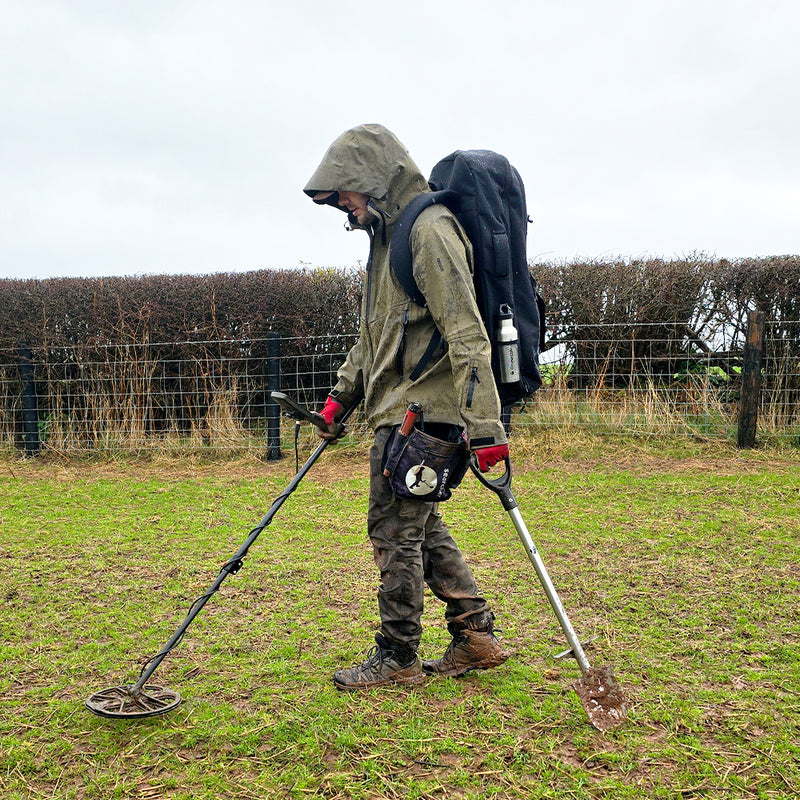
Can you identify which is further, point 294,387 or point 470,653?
point 294,387

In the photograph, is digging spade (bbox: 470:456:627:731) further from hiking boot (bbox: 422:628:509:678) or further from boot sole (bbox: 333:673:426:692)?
boot sole (bbox: 333:673:426:692)

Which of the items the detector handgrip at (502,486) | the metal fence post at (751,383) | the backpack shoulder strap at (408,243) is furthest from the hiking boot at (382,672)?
the metal fence post at (751,383)

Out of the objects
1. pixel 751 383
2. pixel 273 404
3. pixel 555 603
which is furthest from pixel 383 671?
pixel 751 383

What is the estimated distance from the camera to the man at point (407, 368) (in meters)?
2.80

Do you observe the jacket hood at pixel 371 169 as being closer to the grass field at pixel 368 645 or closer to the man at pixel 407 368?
the man at pixel 407 368

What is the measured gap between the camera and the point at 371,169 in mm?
2998

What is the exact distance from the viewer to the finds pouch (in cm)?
288

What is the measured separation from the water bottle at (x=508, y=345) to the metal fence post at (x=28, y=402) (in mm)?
8125

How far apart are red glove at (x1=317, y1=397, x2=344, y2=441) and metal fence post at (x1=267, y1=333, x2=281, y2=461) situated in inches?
211

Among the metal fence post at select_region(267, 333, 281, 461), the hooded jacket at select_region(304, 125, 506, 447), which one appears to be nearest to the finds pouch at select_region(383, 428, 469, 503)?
the hooded jacket at select_region(304, 125, 506, 447)

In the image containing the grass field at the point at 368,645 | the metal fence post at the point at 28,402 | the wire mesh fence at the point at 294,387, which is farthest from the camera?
the metal fence post at the point at 28,402

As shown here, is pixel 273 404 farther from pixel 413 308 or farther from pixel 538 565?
pixel 538 565

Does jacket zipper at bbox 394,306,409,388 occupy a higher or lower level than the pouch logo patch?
higher

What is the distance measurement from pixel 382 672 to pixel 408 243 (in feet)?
5.68
